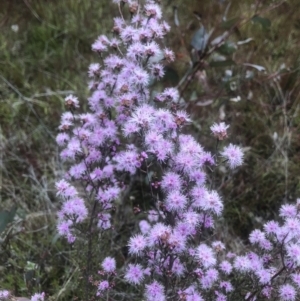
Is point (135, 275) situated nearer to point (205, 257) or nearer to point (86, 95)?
point (205, 257)

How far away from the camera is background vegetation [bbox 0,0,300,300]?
7.09 ft

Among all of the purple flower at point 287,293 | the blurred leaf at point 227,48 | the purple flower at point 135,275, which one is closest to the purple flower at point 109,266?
the purple flower at point 135,275

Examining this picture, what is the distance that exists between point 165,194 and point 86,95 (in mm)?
1351

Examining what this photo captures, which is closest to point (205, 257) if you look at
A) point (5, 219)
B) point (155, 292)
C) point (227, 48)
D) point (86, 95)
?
point (155, 292)

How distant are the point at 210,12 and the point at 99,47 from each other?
1.35 meters

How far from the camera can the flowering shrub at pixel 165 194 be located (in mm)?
1430

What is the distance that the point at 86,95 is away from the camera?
274 cm

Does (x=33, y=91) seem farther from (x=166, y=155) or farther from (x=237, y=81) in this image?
(x=166, y=155)

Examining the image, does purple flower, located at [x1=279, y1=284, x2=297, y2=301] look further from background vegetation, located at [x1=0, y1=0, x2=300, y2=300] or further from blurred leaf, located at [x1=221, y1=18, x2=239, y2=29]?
blurred leaf, located at [x1=221, y1=18, x2=239, y2=29]

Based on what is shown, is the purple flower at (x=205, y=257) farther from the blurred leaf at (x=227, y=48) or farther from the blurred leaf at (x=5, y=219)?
the blurred leaf at (x=227, y=48)

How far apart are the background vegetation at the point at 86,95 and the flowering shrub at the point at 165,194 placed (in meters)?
0.39

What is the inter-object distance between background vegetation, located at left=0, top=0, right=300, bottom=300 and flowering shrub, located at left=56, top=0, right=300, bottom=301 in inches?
15.5

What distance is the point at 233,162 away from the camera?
4.74ft

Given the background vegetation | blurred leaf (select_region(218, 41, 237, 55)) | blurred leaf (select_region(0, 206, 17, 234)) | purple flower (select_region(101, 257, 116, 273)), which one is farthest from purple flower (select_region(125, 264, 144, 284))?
blurred leaf (select_region(218, 41, 237, 55))
